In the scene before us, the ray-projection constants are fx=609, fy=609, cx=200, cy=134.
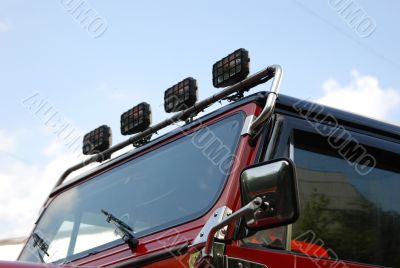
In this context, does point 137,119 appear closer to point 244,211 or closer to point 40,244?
point 40,244

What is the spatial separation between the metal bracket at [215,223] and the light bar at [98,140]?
181cm

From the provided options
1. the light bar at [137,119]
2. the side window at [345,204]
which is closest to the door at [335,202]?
the side window at [345,204]

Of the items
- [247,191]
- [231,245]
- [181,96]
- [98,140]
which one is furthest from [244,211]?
[98,140]

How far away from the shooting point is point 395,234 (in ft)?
9.80

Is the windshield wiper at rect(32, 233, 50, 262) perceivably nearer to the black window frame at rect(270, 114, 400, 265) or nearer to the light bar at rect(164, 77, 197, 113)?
the light bar at rect(164, 77, 197, 113)

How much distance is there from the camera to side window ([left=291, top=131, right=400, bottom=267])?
2.72 metres

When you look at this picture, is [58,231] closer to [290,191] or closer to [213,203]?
[213,203]

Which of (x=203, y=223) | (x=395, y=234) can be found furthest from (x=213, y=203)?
(x=395, y=234)

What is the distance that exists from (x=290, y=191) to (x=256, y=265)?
1.31ft

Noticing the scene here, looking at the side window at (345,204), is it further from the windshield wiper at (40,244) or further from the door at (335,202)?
the windshield wiper at (40,244)

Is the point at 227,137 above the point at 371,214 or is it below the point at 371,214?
above

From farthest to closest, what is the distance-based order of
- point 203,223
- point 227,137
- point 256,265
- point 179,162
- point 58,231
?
point 58,231 < point 179,162 < point 227,137 < point 203,223 < point 256,265

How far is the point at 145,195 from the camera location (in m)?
3.12

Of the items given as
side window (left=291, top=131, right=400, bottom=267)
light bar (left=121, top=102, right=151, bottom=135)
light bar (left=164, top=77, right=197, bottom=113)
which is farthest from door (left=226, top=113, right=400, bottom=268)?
light bar (left=121, top=102, right=151, bottom=135)
